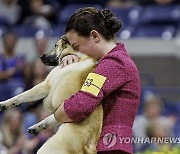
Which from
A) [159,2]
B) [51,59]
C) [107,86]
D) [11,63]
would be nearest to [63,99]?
[107,86]

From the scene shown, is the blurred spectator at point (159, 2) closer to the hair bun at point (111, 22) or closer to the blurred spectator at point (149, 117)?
the blurred spectator at point (149, 117)

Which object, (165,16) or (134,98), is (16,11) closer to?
(165,16)

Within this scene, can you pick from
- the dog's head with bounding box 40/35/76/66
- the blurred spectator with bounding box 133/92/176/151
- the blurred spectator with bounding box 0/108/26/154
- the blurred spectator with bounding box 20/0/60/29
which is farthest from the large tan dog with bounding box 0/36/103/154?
the blurred spectator with bounding box 20/0/60/29

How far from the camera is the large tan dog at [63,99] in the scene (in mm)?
3170

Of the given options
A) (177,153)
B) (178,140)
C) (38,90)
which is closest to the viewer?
(38,90)

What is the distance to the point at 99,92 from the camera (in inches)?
126

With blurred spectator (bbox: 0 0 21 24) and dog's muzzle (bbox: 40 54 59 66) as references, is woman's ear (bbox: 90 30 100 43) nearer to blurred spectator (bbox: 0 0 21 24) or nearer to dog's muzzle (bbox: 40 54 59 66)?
dog's muzzle (bbox: 40 54 59 66)

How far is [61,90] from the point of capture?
3318 millimetres

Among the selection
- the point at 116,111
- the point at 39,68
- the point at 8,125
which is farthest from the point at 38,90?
the point at 39,68

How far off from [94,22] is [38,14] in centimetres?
620

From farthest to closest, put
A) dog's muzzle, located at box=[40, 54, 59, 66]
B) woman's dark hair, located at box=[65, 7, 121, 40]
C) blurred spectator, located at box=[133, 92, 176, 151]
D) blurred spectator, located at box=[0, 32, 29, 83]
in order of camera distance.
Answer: blurred spectator, located at box=[0, 32, 29, 83] < blurred spectator, located at box=[133, 92, 176, 151] < dog's muzzle, located at box=[40, 54, 59, 66] < woman's dark hair, located at box=[65, 7, 121, 40]

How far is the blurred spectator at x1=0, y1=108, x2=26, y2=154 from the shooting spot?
6.40m

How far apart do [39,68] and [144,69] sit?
2.43 metres

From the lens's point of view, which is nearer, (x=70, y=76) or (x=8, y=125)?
(x=70, y=76)
